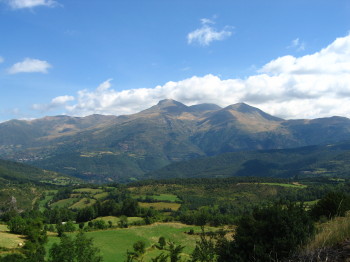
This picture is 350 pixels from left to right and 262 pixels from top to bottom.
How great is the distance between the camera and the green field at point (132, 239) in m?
70.2

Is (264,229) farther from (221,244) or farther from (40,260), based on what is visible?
(40,260)

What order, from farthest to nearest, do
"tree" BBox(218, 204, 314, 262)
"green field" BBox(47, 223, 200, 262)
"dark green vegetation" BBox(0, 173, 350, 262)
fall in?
"green field" BBox(47, 223, 200, 262)
"dark green vegetation" BBox(0, 173, 350, 262)
"tree" BBox(218, 204, 314, 262)

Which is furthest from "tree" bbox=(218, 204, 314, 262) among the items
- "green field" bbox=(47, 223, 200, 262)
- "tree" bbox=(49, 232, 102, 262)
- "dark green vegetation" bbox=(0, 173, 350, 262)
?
"green field" bbox=(47, 223, 200, 262)

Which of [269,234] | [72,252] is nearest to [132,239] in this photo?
[72,252]

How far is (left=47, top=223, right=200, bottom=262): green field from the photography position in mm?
70250

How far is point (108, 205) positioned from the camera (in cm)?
15525

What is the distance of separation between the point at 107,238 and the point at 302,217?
75131mm

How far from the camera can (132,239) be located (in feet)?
276

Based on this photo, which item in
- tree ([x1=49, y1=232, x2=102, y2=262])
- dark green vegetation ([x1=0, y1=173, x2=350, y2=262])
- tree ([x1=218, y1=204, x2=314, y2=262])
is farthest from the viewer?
tree ([x1=49, y1=232, x2=102, y2=262])

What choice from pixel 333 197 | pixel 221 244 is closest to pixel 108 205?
pixel 333 197

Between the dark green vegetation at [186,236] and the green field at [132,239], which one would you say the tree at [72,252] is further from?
the green field at [132,239]

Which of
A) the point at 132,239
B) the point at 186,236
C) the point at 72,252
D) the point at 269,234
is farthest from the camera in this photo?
the point at 186,236

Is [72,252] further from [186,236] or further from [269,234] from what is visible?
[186,236]

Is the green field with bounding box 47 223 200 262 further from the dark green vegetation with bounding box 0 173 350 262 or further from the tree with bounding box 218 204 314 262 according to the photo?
the tree with bounding box 218 204 314 262
